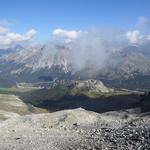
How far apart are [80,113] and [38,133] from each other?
2973 cm

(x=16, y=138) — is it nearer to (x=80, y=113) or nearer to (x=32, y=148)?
(x=32, y=148)

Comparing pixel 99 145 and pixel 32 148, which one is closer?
pixel 99 145

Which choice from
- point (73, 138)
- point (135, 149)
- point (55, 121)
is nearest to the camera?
point (135, 149)

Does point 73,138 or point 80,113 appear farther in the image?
point 80,113

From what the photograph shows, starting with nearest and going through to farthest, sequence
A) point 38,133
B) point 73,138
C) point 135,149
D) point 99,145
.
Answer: point 135,149, point 99,145, point 73,138, point 38,133

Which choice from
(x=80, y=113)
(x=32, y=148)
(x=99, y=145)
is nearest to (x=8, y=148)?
(x=32, y=148)

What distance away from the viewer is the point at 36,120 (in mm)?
77375

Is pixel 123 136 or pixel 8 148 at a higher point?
pixel 123 136

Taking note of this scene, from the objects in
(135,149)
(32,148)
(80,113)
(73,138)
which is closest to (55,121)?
(80,113)

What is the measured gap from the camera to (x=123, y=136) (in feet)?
141

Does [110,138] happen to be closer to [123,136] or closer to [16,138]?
[123,136]

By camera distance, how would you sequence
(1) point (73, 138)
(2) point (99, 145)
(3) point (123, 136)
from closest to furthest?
1. (2) point (99, 145)
2. (3) point (123, 136)
3. (1) point (73, 138)

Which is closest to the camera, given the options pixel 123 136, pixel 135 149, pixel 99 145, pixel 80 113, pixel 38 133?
pixel 135 149

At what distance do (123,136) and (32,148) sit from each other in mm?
11452
